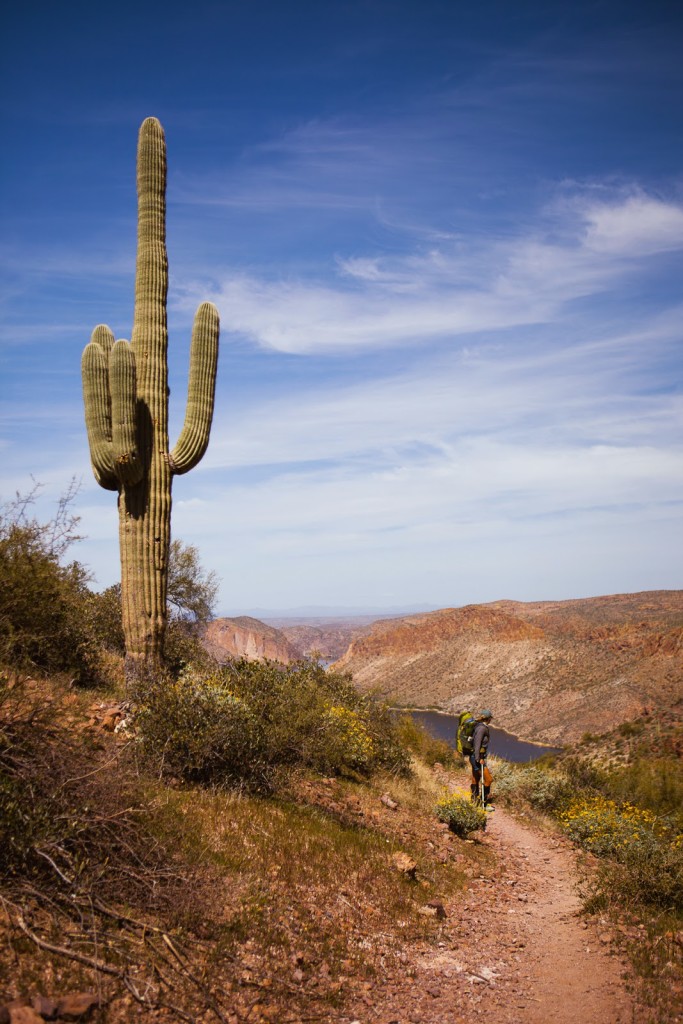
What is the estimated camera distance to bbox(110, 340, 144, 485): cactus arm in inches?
395

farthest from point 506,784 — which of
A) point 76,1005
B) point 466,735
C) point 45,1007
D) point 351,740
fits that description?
point 45,1007

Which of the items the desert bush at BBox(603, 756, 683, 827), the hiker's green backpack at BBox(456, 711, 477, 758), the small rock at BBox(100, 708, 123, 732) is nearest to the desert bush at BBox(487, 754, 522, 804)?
the desert bush at BBox(603, 756, 683, 827)

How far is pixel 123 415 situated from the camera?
10070mm

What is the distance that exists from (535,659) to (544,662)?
1.03 m

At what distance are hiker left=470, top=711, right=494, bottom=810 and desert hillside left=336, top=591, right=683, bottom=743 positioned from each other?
4.21m

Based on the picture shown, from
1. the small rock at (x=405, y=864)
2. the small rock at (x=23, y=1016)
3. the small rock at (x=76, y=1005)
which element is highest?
the small rock at (x=23, y=1016)

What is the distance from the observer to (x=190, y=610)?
72.1 ft

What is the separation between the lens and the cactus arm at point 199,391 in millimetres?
10758

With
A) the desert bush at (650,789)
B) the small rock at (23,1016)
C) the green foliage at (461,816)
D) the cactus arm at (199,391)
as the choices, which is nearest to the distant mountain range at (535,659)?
the green foliage at (461,816)

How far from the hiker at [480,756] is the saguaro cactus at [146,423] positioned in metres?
5.50

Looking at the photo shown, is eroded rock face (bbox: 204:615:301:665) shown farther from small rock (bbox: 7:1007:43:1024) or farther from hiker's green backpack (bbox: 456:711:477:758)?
small rock (bbox: 7:1007:43:1024)

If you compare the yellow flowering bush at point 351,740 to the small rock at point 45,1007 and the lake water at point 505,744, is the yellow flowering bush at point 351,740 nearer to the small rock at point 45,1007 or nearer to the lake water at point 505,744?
the small rock at point 45,1007

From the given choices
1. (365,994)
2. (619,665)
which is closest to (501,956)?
(365,994)

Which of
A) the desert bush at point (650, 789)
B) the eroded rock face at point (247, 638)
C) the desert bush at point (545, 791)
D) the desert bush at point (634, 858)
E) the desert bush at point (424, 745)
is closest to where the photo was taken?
the desert bush at point (634, 858)
